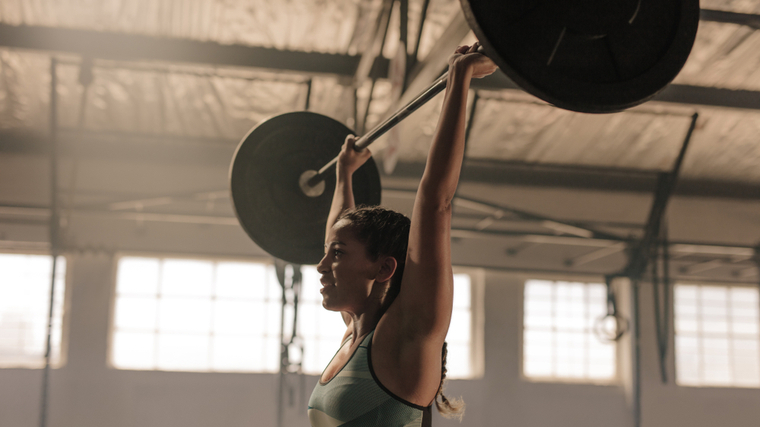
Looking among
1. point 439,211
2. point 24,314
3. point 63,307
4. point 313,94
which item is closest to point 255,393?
point 63,307

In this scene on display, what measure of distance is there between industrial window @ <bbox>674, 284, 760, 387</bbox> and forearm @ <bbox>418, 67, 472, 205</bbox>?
8252mm

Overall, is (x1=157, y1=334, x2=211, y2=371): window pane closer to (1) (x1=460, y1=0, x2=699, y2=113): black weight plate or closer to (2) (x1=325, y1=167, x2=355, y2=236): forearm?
(2) (x1=325, y1=167, x2=355, y2=236): forearm

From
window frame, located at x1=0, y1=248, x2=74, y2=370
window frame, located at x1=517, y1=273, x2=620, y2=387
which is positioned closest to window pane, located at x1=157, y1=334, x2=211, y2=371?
window frame, located at x1=0, y1=248, x2=74, y2=370

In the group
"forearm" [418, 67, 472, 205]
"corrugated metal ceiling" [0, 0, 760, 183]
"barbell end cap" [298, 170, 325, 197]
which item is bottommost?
"forearm" [418, 67, 472, 205]

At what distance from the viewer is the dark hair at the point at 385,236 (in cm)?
130

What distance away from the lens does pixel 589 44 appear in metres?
1.01

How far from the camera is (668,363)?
8062mm

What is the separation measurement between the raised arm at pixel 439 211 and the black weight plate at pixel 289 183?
3.29ft

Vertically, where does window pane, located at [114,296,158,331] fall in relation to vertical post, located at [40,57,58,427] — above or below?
below

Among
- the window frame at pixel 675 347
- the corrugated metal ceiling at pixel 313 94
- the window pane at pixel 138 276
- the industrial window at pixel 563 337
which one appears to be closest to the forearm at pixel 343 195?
the corrugated metal ceiling at pixel 313 94

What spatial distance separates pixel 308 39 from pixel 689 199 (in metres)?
5.30

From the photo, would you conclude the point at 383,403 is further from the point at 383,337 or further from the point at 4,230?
the point at 4,230

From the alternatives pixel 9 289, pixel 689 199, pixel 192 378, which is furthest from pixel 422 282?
pixel 689 199

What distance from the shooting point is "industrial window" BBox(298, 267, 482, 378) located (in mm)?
7508
